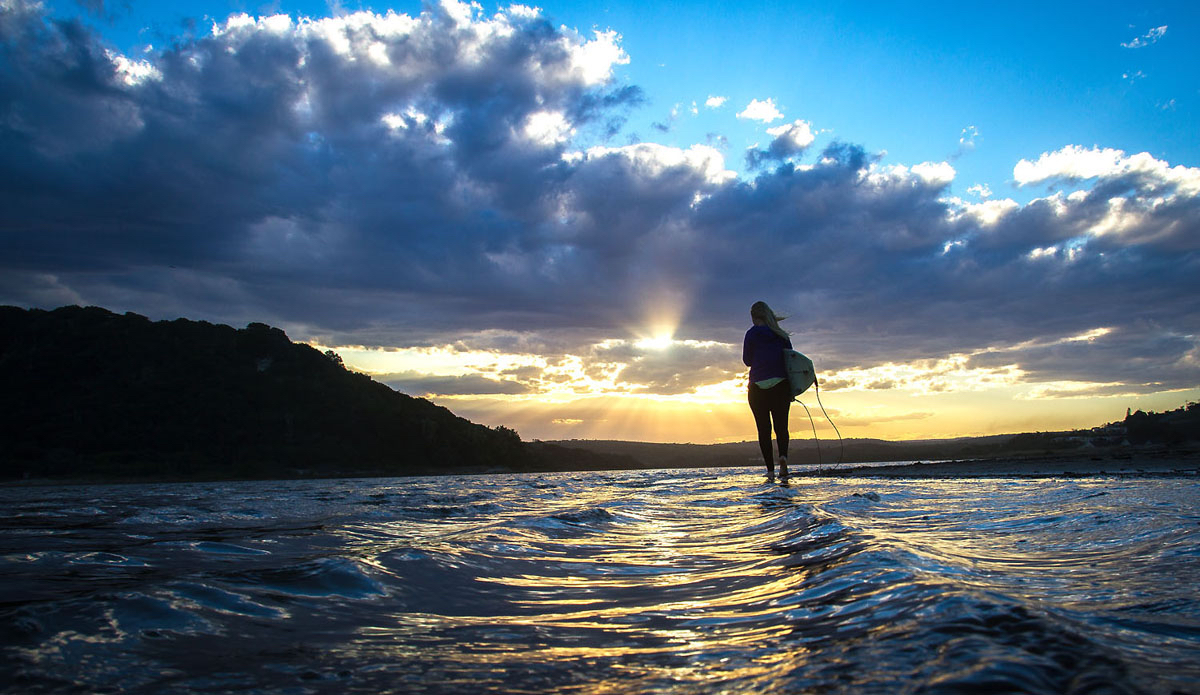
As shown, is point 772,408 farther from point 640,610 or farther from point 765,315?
point 640,610

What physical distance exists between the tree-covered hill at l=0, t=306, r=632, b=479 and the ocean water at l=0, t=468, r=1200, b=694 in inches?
2516

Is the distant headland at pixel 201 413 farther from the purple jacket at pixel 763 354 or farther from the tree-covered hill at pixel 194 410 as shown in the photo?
the purple jacket at pixel 763 354

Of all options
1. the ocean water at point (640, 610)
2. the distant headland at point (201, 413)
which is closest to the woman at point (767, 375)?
the ocean water at point (640, 610)

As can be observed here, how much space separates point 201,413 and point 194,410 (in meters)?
0.83

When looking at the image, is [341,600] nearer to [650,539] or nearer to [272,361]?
[650,539]

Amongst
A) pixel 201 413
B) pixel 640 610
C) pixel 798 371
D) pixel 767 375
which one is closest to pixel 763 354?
pixel 767 375

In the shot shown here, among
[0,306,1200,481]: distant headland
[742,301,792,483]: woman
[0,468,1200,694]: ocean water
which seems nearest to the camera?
[0,468,1200,694]: ocean water

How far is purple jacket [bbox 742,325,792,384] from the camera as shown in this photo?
1363 centimetres

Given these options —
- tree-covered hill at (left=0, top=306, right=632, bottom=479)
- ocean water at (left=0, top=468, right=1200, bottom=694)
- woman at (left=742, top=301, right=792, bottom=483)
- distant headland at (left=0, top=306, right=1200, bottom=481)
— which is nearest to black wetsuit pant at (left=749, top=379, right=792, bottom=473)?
woman at (left=742, top=301, right=792, bottom=483)

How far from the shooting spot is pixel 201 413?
67.3 meters

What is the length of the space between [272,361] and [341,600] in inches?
3487

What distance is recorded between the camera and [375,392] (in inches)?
3450

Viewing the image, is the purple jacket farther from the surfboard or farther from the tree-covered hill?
the tree-covered hill

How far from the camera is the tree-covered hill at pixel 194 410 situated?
57438mm
